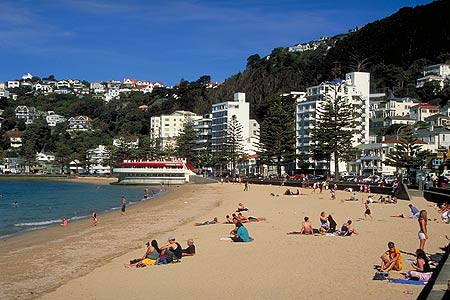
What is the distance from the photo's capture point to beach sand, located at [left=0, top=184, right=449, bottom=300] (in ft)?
29.5

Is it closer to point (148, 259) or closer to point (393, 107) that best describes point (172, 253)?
point (148, 259)

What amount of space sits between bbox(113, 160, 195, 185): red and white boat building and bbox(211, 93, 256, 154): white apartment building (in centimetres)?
2100

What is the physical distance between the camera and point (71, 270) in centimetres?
1180

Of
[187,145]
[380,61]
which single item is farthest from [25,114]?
[380,61]

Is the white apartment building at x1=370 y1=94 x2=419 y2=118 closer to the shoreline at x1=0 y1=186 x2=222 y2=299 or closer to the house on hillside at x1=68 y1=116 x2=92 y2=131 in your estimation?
the shoreline at x1=0 y1=186 x2=222 y2=299

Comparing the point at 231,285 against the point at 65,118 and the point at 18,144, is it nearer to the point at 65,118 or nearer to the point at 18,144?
the point at 18,144

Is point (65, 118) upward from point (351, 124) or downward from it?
upward

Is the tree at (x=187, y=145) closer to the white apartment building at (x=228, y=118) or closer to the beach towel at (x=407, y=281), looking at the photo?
the white apartment building at (x=228, y=118)

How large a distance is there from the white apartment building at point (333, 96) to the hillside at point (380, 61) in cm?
2063

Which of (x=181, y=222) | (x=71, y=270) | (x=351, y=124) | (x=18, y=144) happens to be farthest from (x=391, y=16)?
(x=71, y=270)

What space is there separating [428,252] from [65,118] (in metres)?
161

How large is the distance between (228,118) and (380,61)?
36.0 m

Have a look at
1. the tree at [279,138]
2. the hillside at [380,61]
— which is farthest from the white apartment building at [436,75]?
the tree at [279,138]

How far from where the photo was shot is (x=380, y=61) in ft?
341
